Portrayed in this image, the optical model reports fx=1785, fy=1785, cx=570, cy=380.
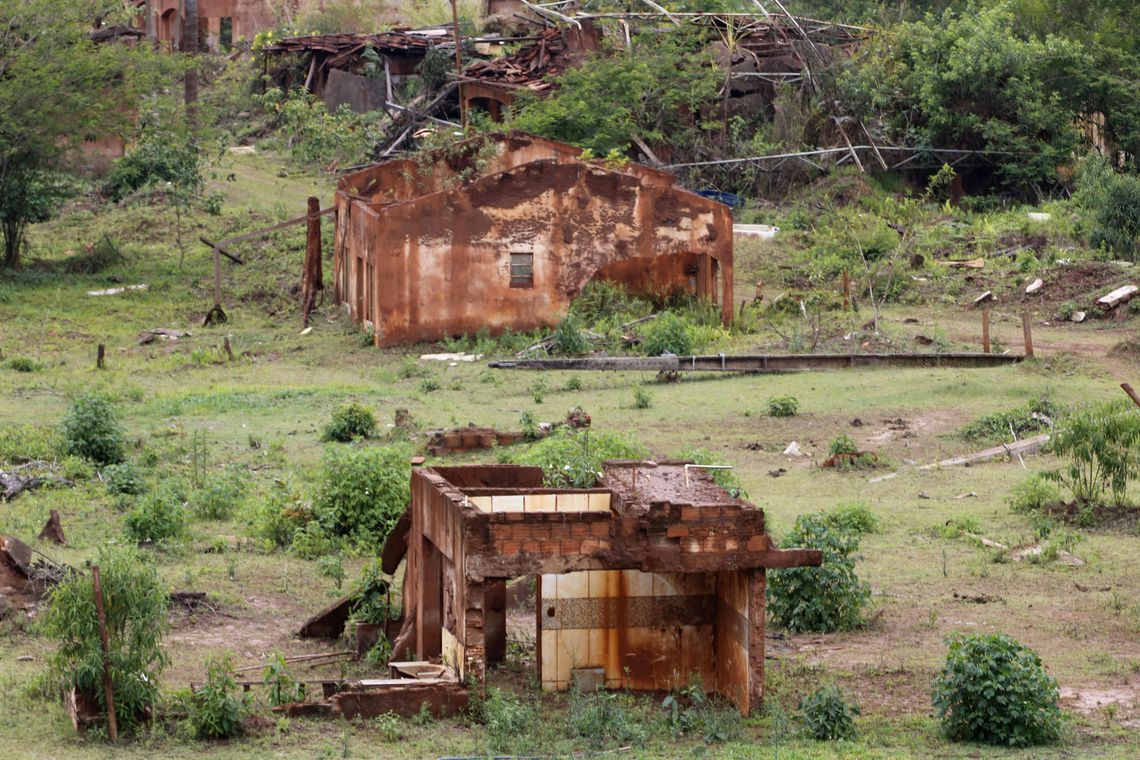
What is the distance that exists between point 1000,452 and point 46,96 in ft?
66.5

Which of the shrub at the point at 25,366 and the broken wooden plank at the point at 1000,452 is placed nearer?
the broken wooden plank at the point at 1000,452

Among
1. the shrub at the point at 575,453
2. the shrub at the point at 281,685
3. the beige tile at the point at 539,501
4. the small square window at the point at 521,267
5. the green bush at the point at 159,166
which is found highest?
the green bush at the point at 159,166

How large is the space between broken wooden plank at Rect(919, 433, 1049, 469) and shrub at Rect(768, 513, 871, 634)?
21.9ft

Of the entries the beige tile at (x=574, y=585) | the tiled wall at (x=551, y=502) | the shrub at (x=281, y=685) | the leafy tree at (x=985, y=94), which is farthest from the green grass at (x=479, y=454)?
the leafy tree at (x=985, y=94)

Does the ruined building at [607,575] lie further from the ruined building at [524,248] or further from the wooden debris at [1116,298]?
the wooden debris at [1116,298]

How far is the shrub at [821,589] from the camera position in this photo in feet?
47.1

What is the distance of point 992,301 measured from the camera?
3109cm

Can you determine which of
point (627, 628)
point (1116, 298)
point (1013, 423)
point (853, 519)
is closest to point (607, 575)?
point (627, 628)

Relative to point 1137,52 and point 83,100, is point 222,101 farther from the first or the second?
point 1137,52

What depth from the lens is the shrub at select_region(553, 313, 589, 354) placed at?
2770cm

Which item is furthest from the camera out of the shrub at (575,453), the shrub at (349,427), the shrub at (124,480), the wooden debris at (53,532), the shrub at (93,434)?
the shrub at (349,427)

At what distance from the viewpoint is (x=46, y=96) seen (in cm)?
3347

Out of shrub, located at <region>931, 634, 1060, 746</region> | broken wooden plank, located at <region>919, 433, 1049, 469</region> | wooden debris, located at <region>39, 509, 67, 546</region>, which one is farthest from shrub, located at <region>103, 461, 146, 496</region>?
shrub, located at <region>931, 634, 1060, 746</region>

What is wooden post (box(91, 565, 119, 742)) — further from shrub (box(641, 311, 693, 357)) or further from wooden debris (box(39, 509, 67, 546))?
shrub (box(641, 311, 693, 357))
